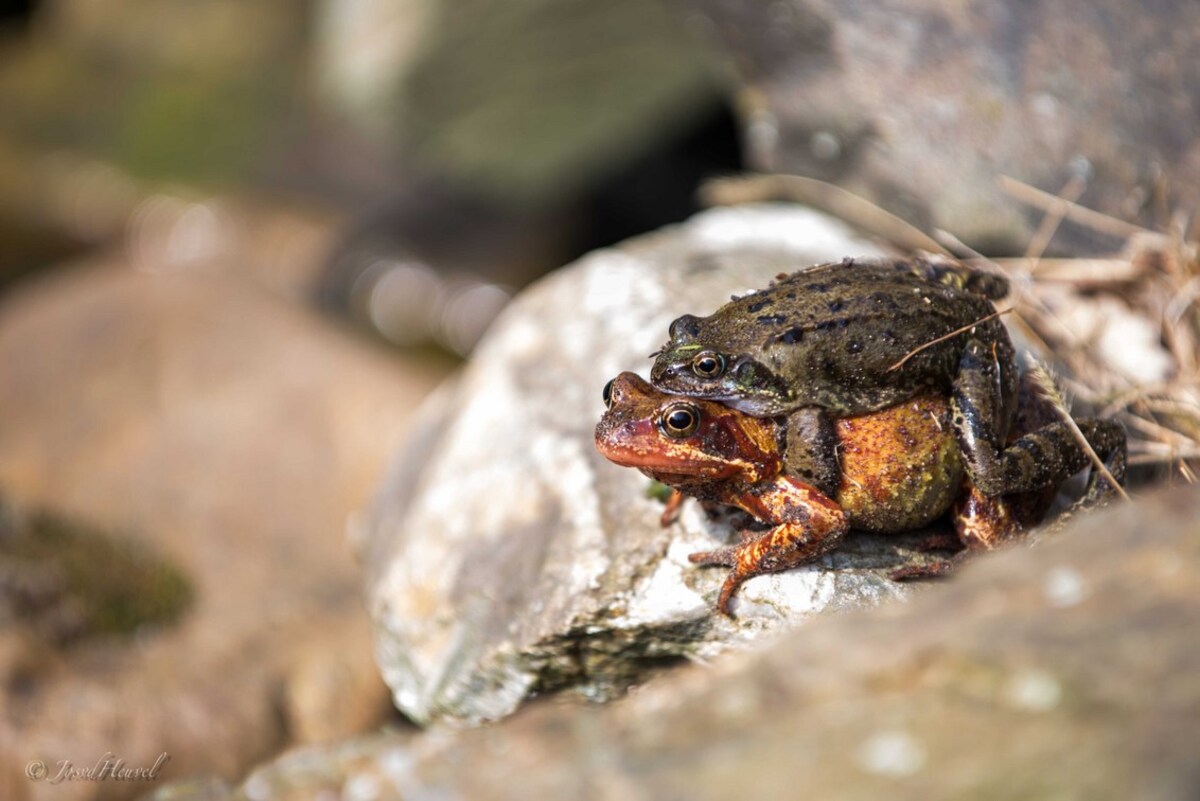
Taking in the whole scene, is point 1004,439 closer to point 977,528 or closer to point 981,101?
point 977,528

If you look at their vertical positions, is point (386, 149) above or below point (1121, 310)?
below

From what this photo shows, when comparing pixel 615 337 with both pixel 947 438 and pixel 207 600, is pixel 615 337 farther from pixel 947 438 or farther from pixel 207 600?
pixel 207 600

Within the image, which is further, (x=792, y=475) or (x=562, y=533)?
(x=562, y=533)

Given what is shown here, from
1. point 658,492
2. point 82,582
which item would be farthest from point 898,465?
point 82,582

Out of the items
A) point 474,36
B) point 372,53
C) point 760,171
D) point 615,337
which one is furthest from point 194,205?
point 615,337

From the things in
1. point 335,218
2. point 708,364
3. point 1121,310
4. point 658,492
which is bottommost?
point 335,218

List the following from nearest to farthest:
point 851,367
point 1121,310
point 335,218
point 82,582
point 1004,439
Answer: point 851,367 < point 1004,439 < point 1121,310 < point 82,582 < point 335,218

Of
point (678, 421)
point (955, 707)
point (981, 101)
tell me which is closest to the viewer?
point (955, 707)

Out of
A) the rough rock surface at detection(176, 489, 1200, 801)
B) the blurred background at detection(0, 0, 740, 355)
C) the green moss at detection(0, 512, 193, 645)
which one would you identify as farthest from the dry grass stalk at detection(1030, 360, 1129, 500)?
the blurred background at detection(0, 0, 740, 355)

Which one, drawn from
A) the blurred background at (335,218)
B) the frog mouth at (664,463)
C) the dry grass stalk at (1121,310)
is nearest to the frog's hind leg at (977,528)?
the frog mouth at (664,463)
